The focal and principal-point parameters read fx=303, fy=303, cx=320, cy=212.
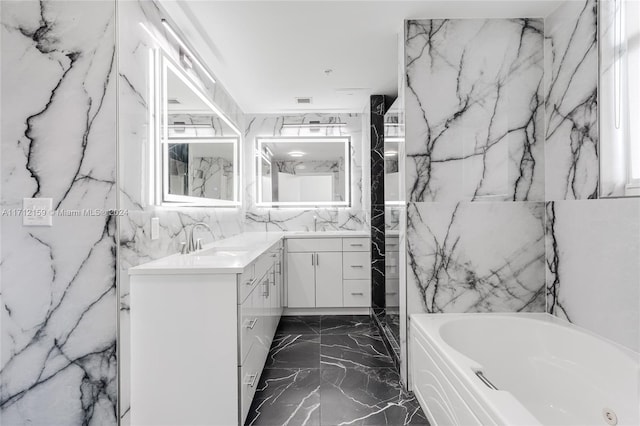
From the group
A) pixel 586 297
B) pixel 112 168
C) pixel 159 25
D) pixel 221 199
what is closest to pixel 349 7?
pixel 159 25

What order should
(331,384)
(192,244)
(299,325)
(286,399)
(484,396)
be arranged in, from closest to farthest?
(484,396)
(286,399)
(331,384)
(192,244)
(299,325)

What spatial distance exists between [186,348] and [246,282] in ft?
1.37

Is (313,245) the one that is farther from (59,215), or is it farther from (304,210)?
(59,215)

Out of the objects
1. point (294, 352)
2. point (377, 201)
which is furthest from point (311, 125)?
point (294, 352)

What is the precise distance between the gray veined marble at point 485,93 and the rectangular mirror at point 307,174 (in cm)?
191

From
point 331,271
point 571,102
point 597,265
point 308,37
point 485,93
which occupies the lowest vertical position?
point 331,271

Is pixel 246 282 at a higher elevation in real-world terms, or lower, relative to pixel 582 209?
lower

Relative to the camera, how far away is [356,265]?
3.30 meters

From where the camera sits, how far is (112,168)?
4.73ft

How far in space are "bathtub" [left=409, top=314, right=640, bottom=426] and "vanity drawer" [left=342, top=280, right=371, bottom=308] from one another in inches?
52.8

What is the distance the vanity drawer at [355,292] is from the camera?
10.8ft

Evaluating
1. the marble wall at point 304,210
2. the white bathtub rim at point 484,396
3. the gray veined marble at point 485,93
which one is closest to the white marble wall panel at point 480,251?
the gray veined marble at point 485,93

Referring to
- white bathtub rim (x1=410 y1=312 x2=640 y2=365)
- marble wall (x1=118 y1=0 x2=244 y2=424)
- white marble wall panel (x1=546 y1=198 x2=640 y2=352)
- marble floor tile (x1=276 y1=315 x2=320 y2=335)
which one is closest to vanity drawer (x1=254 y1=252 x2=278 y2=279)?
marble wall (x1=118 y1=0 x2=244 y2=424)

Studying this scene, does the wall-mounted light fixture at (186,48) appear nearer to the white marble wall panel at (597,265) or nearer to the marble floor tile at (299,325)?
the marble floor tile at (299,325)
